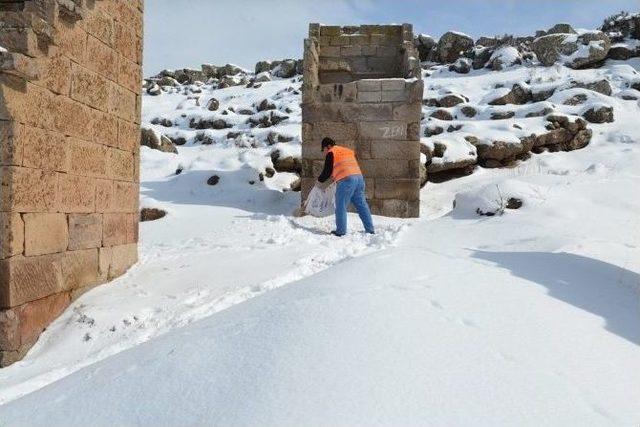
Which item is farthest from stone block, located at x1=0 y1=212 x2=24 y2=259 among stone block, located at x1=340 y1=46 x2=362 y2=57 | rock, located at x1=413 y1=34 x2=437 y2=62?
rock, located at x1=413 y1=34 x2=437 y2=62

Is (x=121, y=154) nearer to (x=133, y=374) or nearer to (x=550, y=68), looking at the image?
(x=133, y=374)

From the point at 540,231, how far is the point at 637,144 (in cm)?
899

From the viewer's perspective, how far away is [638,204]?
6113 millimetres

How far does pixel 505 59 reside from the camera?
25.1 metres

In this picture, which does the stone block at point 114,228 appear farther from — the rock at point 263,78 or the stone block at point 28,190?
the rock at point 263,78

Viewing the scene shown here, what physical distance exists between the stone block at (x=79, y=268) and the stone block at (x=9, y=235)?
625 mm

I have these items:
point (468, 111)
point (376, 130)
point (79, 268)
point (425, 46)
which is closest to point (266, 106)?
point (468, 111)

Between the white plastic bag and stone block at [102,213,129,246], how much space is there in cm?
303

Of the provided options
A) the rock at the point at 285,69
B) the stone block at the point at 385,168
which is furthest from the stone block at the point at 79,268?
the rock at the point at 285,69

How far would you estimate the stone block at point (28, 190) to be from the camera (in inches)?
147

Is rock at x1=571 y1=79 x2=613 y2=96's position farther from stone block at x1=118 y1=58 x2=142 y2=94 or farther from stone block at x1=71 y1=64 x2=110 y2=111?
stone block at x1=71 y1=64 x2=110 y2=111

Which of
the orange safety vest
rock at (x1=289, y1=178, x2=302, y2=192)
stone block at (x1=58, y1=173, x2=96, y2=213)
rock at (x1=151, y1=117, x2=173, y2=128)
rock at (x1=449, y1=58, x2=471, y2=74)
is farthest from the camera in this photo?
rock at (x1=449, y1=58, x2=471, y2=74)

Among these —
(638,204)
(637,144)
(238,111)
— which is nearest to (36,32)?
(638,204)

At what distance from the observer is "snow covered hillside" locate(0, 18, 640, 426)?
6.15ft
